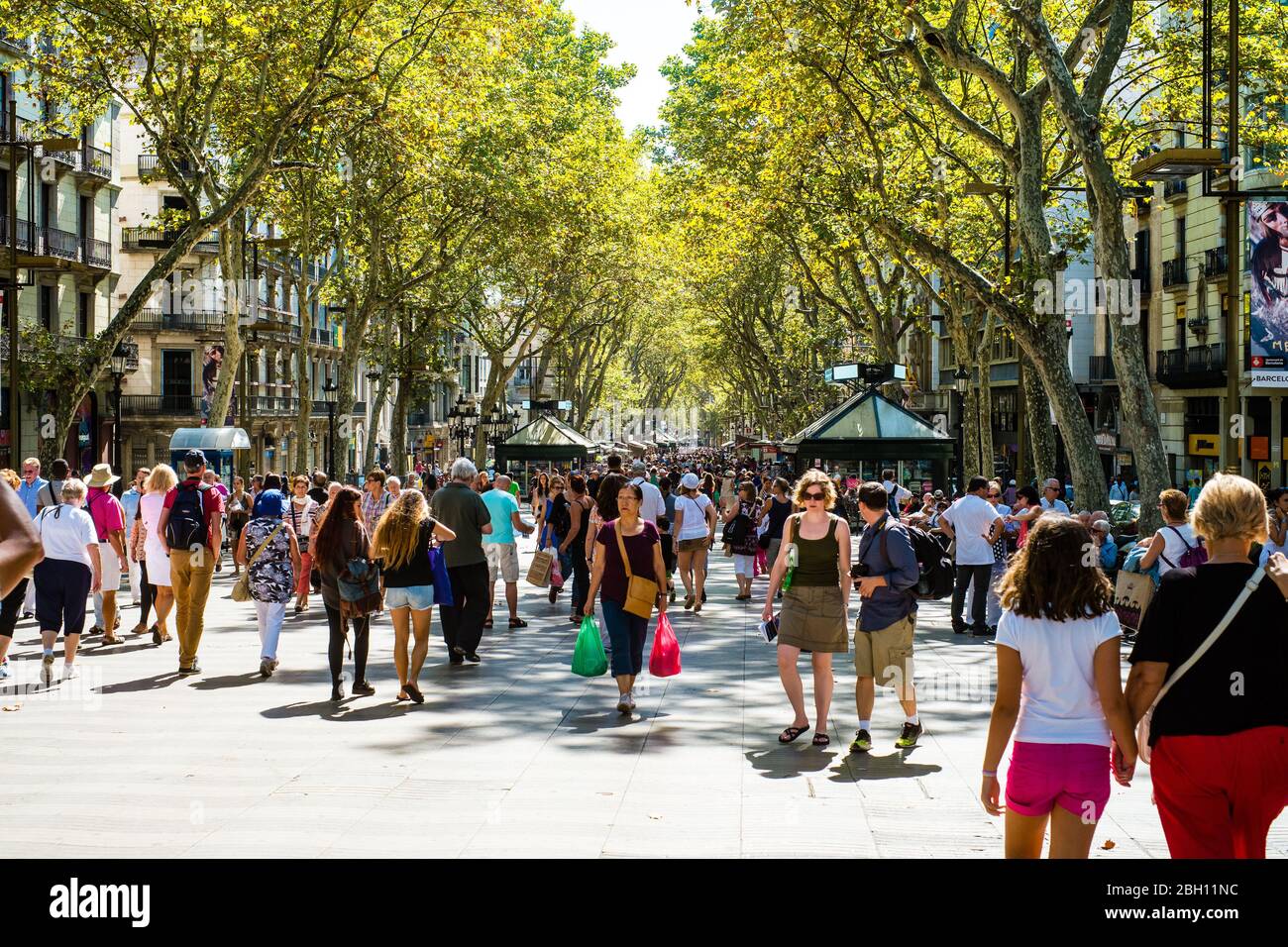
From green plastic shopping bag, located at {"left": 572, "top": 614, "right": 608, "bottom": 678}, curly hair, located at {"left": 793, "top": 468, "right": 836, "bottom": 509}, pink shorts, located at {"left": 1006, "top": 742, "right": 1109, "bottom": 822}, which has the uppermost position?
curly hair, located at {"left": 793, "top": 468, "right": 836, "bottom": 509}

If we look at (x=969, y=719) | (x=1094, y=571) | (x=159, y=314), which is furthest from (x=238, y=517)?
(x=159, y=314)

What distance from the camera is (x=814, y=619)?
8.68 metres

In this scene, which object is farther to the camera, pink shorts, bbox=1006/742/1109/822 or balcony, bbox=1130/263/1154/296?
balcony, bbox=1130/263/1154/296

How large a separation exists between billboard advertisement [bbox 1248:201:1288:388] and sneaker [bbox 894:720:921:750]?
20616 mm

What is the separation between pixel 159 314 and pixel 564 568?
40.2 metres

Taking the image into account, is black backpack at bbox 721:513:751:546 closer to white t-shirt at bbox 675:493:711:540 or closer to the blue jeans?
white t-shirt at bbox 675:493:711:540

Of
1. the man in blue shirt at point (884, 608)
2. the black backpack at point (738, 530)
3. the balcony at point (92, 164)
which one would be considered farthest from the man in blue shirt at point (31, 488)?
the balcony at point (92, 164)

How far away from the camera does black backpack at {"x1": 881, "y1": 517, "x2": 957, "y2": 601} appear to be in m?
9.49

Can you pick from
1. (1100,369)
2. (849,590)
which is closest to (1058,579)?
(849,590)

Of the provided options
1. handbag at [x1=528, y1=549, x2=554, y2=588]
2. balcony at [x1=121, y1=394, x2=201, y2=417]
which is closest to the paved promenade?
handbag at [x1=528, y1=549, x2=554, y2=588]

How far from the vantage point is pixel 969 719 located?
31.8 ft

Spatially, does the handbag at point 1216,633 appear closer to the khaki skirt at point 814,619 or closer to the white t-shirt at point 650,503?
the khaki skirt at point 814,619

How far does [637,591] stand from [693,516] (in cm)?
735
